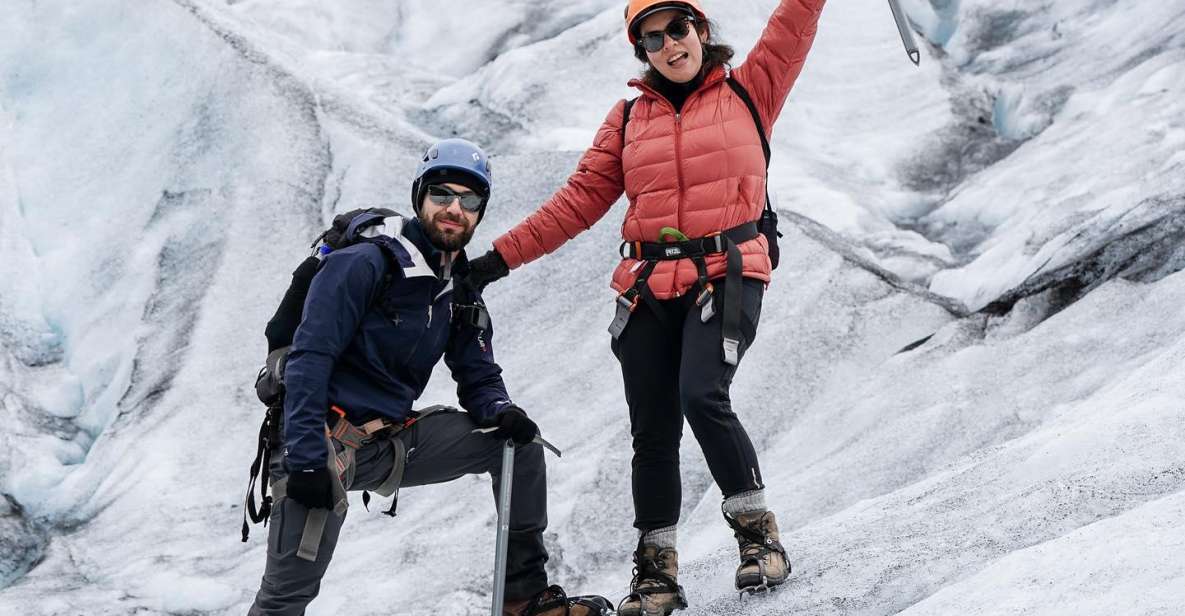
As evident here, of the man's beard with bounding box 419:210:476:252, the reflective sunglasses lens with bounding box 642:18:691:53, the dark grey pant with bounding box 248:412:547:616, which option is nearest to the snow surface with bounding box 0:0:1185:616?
the dark grey pant with bounding box 248:412:547:616

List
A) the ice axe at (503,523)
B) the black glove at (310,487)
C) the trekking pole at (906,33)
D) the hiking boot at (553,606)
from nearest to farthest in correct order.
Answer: the black glove at (310,487) < the ice axe at (503,523) < the hiking boot at (553,606) < the trekking pole at (906,33)

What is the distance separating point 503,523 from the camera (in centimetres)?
458

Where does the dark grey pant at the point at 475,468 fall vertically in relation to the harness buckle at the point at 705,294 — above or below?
below

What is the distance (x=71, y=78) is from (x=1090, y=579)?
10446 millimetres

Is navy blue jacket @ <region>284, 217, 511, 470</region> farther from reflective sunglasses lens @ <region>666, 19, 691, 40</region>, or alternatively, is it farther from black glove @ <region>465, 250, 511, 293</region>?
reflective sunglasses lens @ <region>666, 19, 691, 40</region>

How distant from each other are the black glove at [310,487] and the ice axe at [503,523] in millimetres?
725

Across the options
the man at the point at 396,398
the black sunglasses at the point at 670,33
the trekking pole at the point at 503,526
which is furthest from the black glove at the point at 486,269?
the black sunglasses at the point at 670,33

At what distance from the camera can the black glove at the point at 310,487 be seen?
4.13m

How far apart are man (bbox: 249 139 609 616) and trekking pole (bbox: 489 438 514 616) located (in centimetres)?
7

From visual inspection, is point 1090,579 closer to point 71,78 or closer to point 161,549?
point 161,549

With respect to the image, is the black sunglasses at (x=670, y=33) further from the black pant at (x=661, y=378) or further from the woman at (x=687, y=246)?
the black pant at (x=661, y=378)

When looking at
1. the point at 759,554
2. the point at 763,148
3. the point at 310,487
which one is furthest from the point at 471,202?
the point at 759,554

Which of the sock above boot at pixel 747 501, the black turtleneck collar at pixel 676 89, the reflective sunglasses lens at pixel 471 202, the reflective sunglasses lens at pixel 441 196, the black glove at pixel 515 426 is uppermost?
the black turtleneck collar at pixel 676 89

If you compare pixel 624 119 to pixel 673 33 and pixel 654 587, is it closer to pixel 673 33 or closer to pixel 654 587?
pixel 673 33
